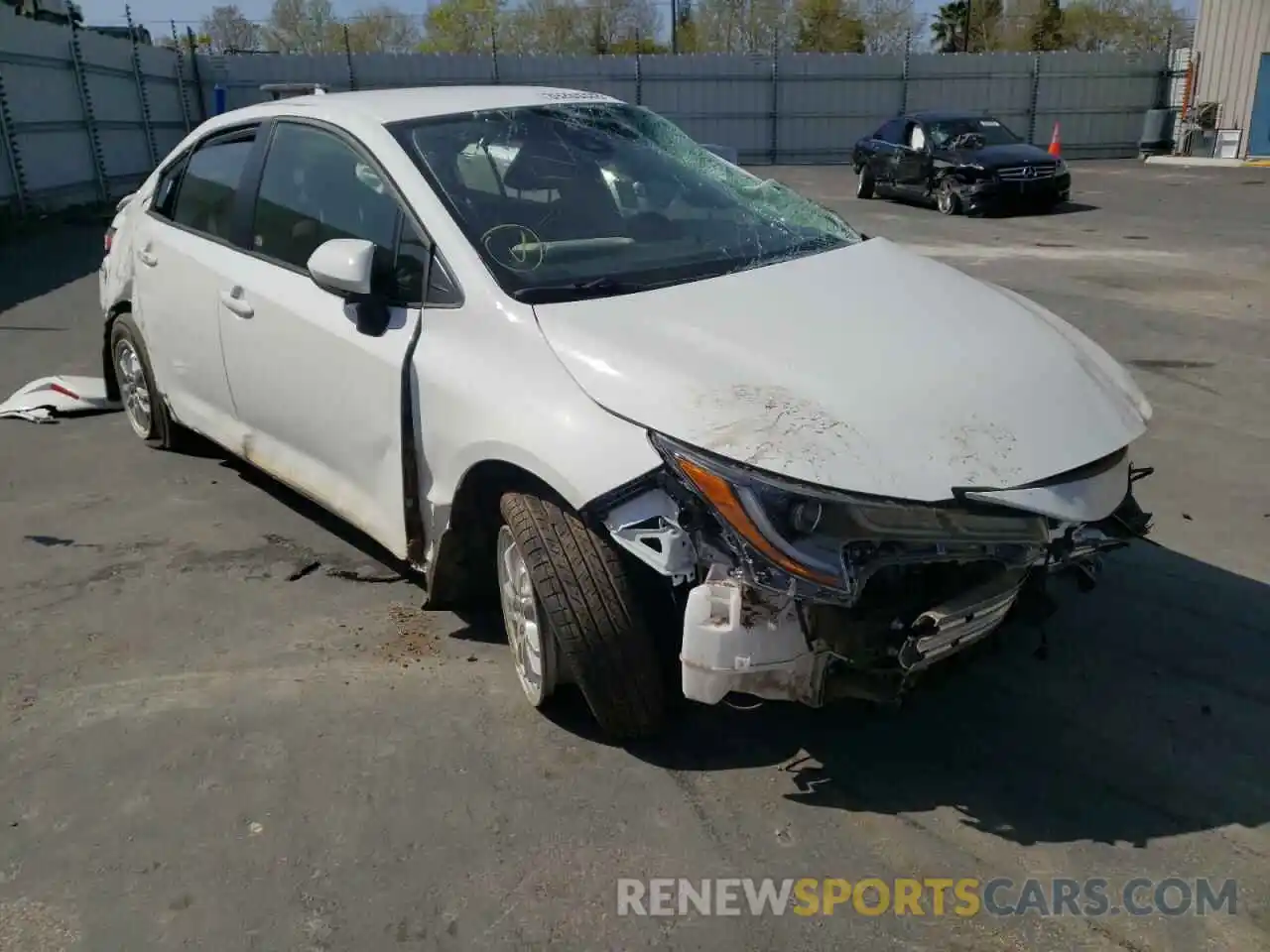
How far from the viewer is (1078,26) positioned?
54.3 meters

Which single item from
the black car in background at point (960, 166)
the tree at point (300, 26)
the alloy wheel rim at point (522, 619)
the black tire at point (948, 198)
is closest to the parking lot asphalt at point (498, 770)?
the alloy wheel rim at point (522, 619)

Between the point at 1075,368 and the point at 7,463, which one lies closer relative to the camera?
the point at 1075,368

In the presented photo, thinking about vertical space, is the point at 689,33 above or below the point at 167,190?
above

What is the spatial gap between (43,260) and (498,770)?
1234 cm

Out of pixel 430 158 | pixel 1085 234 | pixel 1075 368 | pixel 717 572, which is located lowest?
pixel 1085 234

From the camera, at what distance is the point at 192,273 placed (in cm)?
454

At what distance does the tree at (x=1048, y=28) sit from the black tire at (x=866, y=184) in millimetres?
41012

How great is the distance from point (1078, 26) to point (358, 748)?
61.0 meters

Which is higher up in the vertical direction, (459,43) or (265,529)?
(459,43)

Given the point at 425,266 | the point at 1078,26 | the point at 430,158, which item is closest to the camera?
the point at 425,266

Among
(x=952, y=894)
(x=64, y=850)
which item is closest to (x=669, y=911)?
(x=952, y=894)

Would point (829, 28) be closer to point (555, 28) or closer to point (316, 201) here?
point (555, 28)

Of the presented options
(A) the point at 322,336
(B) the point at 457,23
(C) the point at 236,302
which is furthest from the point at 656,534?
(B) the point at 457,23

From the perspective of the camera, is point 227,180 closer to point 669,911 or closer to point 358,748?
point 358,748
